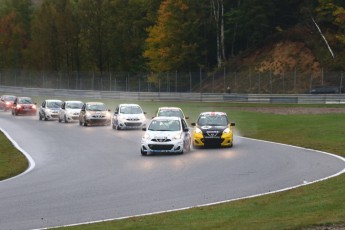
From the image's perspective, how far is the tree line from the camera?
80500mm

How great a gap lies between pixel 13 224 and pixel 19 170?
29.9ft

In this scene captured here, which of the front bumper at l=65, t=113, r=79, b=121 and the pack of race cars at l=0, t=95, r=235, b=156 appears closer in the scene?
the pack of race cars at l=0, t=95, r=235, b=156

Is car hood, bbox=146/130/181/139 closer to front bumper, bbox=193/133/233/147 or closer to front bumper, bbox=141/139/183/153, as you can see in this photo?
front bumper, bbox=141/139/183/153

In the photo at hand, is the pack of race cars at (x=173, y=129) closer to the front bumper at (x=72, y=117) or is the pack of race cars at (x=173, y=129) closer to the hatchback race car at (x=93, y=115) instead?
the hatchback race car at (x=93, y=115)

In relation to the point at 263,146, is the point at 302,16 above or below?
above

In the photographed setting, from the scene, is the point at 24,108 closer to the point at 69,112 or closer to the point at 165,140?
the point at 69,112

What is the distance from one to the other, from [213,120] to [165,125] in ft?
10.9

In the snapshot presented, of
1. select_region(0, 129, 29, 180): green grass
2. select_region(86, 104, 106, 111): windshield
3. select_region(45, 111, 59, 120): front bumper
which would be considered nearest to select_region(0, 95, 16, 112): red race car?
select_region(45, 111, 59, 120): front bumper

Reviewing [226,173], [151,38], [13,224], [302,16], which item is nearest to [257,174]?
[226,173]

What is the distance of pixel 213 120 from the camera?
30.6m

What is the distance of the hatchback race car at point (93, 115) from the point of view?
43969 millimetres

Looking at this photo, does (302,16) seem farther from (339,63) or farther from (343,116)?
(343,116)

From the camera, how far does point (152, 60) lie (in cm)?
8950

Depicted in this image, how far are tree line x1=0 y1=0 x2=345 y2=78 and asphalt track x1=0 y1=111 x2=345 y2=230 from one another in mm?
47517
